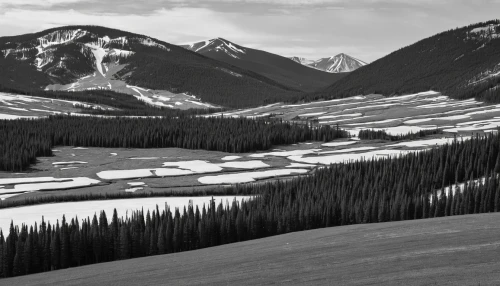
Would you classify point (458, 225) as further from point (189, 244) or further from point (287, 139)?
point (287, 139)

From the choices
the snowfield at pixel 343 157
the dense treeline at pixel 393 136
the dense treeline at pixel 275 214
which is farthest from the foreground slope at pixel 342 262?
the dense treeline at pixel 393 136

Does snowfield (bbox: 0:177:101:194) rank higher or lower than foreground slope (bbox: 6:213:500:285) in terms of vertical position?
lower

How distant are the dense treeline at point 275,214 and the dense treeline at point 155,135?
65.5 m

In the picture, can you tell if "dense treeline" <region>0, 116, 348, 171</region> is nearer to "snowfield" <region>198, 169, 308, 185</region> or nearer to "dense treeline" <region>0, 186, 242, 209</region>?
"snowfield" <region>198, 169, 308, 185</region>

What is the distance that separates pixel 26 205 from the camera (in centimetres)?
8306

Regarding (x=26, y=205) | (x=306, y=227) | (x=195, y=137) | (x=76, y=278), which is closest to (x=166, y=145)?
(x=195, y=137)

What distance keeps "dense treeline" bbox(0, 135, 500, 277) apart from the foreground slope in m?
5.08

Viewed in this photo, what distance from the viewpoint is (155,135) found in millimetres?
165750

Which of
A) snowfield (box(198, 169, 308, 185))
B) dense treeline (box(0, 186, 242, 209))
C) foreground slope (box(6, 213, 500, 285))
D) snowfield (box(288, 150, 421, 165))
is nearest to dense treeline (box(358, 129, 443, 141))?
snowfield (box(288, 150, 421, 165))

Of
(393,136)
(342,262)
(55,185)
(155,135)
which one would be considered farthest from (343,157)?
(342,262)

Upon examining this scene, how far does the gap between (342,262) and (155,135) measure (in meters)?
131

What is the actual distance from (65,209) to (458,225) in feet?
163

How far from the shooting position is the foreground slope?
3266cm

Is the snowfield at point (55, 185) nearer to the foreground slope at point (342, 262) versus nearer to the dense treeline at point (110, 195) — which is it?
the dense treeline at point (110, 195)
